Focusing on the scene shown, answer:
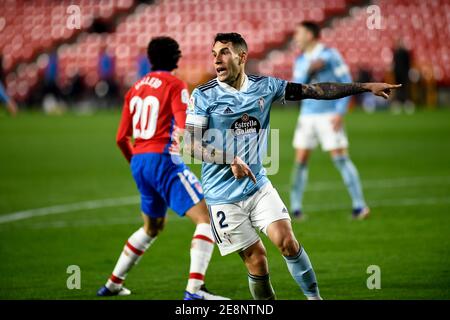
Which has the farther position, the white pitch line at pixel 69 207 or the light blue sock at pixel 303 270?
the white pitch line at pixel 69 207

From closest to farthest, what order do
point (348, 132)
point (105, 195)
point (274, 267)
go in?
point (274, 267), point (105, 195), point (348, 132)

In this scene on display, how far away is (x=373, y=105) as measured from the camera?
32625 mm

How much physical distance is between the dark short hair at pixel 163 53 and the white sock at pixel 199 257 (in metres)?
1.43

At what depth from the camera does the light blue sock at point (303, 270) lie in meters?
5.96

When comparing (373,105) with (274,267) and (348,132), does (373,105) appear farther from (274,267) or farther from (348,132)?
(274,267)

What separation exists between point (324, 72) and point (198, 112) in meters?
5.50

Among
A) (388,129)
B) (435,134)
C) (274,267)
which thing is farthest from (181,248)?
(388,129)

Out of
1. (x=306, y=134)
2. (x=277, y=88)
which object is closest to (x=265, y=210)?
(x=277, y=88)

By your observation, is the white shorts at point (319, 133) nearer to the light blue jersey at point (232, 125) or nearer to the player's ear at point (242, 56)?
the light blue jersey at point (232, 125)

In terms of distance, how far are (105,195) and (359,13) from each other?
24413 millimetres

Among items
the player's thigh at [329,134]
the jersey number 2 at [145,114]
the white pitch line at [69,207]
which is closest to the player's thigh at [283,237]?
the jersey number 2 at [145,114]

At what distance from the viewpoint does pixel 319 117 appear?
11.2 meters

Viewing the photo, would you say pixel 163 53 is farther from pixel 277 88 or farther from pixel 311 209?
pixel 311 209
